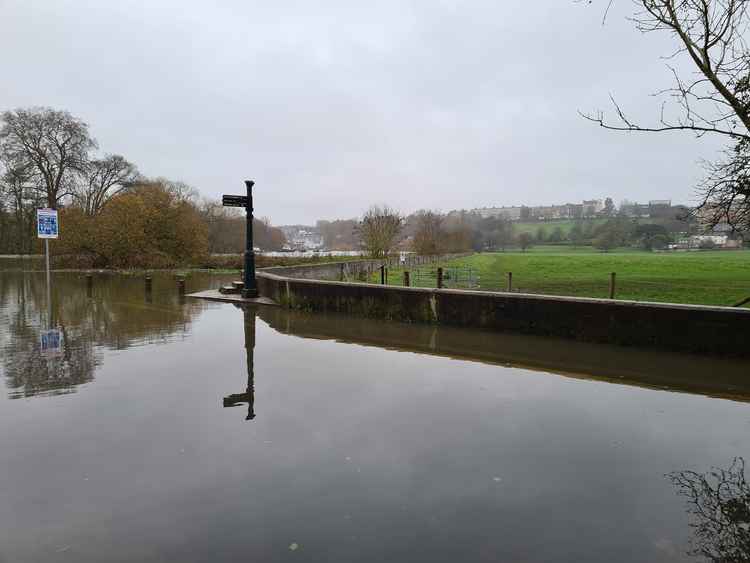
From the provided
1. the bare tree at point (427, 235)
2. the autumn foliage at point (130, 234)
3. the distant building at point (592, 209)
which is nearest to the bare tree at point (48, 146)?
the autumn foliage at point (130, 234)

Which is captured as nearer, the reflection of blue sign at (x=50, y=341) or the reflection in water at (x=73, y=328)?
the reflection in water at (x=73, y=328)

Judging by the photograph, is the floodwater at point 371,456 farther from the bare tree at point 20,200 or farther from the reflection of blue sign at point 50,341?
the bare tree at point 20,200

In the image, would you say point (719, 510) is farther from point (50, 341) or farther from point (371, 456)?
point (50, 341)

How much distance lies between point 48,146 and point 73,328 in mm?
37131

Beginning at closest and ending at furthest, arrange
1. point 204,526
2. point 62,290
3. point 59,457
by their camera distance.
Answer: point 204,526, point 59,457, point 62,290

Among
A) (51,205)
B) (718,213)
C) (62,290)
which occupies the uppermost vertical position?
(51,205)

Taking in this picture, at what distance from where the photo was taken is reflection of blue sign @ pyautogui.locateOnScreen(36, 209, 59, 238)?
17.6 metres

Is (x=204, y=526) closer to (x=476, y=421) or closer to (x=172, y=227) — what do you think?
(x=476, y=421)

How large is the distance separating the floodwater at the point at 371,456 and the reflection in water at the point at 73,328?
9cm

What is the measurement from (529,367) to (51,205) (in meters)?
44.2

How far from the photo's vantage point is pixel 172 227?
37.8m

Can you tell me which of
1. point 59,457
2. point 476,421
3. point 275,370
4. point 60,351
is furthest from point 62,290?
point 476,421

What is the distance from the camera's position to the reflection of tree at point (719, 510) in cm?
270

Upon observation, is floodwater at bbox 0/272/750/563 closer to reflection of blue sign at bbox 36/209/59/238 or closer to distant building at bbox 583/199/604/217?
reflection of blue sign at bbox 36/209/59/238
